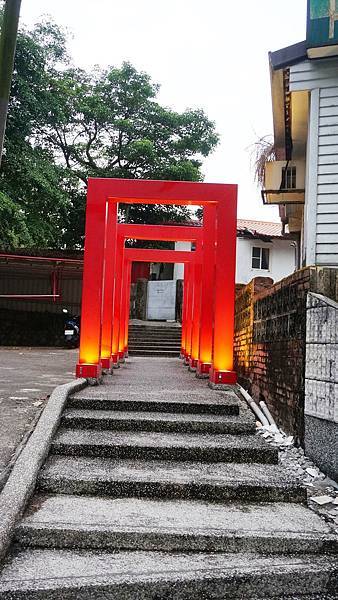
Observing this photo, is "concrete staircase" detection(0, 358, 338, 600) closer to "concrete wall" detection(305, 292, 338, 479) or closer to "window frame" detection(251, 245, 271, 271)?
"concrete wall" detection(305, 292, 338, 479)

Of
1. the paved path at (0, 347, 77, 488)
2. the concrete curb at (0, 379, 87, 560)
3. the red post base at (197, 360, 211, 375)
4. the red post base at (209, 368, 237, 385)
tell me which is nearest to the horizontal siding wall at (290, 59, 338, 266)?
the red post base at (209, 368, 237, 385)

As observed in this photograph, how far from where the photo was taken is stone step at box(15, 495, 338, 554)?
285cm

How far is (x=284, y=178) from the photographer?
9.56 metres

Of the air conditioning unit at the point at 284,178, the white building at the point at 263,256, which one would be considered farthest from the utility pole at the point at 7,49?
the white building at the point at 263,256

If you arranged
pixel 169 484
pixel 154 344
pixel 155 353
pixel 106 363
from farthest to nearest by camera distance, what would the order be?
pixel 154 344, pixel 155 353, pixel 106 363, pixel 169 484

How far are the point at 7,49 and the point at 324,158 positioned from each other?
16.0 feet

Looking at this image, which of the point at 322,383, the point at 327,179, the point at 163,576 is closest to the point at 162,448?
the point at 322,383

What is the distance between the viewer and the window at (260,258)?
23266 millimetres

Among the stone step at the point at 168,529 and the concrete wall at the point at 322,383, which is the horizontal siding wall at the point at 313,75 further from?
the stone step at the point at 168,529

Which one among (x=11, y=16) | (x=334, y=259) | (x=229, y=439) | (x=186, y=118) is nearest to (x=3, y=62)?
(x=11, y=16)

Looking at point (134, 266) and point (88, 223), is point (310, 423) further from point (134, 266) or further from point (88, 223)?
point (134, 266)

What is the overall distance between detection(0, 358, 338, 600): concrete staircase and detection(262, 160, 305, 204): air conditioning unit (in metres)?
5.87

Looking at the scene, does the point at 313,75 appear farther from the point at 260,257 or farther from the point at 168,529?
the point at 260,257

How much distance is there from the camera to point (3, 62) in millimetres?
3176
